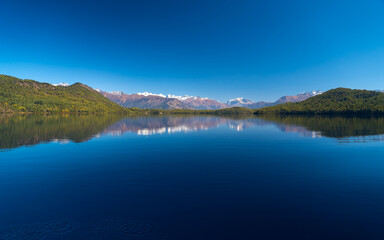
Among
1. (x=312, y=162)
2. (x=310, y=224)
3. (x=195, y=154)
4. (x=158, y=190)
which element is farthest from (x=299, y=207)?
(x=195, y=154)

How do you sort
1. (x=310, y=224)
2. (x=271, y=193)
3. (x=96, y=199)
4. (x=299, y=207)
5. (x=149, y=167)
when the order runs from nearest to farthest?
1. (x=310, y=224)
2. (x=299, y=207)
3. (x=96, y=199)
4. (x=271, y=193)
5. (x=149, y=167)

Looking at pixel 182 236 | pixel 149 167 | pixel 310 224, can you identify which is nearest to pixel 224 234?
pixel 182 236

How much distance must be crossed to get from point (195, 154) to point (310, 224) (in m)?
21.1

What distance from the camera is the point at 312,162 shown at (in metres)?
25.8

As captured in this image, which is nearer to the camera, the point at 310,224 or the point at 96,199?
the point at 310,224

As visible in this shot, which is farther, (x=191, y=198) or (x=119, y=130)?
(x=119, y=130)

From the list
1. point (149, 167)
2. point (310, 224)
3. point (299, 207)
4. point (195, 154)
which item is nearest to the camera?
point (310, 224)

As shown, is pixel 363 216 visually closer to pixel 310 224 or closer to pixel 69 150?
pixel 310 224

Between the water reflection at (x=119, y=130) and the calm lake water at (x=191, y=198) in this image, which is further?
the water reflection at (x=119, y=130)

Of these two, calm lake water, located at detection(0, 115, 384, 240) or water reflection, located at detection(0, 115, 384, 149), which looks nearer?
calm lake water, located at detection(0, 115, 384, 240)

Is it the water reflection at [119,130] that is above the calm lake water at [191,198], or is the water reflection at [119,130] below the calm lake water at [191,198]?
above

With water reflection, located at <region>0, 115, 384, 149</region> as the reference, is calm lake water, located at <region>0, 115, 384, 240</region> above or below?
below

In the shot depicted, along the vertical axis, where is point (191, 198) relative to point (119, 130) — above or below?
below

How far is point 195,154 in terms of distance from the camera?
31.1m
